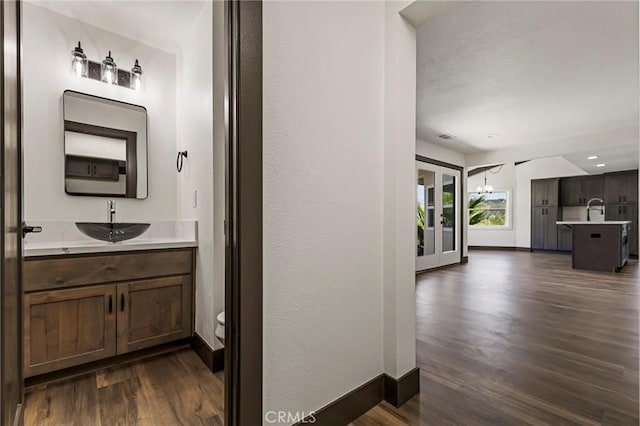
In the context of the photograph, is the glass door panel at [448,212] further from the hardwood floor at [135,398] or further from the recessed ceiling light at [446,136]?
the hardwood floor at [135,398]

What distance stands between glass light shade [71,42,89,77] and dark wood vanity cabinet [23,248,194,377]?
4.85ft

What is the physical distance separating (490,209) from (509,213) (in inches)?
23.3

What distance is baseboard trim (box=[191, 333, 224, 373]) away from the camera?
1.95 metres

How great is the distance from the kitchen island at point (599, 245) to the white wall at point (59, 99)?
7020mm

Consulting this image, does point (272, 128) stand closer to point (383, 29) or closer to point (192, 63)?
point (383, 29)

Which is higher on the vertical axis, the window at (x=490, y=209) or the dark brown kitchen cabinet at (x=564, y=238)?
the window at (x=490, y=209)

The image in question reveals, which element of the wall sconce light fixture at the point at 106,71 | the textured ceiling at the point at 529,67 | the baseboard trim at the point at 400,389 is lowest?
the baseboard trim at the point at 400,389

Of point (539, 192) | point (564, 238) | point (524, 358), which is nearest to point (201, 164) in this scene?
point (524, 358)

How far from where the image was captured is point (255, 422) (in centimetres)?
111

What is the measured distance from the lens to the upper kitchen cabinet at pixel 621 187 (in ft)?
25.3

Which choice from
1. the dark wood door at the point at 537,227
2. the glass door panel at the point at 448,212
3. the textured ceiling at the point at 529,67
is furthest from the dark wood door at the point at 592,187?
the glass door panel at the point at 448,212

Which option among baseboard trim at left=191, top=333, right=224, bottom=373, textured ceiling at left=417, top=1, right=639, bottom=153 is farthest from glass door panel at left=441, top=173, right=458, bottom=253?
baseboard trim at left=191, top=333, right=224, bottom=373

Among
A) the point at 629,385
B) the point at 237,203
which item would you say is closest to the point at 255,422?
the point at 237,203

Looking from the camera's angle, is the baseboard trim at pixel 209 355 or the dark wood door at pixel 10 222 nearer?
the dark wood door at pixel 10 222
